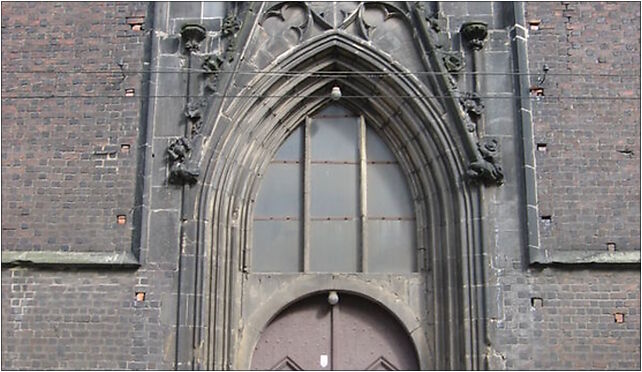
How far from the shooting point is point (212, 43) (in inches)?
510

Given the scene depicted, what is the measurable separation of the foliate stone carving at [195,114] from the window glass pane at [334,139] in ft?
5.24

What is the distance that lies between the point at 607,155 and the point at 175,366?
238 inches

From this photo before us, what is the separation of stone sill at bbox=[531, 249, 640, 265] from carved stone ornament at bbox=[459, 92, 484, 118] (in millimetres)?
1931

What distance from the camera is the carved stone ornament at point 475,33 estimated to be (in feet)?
41.3

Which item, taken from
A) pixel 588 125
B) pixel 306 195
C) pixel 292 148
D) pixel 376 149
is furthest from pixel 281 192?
pixel 588 125

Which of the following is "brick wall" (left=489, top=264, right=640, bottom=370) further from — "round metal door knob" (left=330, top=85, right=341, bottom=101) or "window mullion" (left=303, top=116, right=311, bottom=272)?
"round metal door knob" (left=330, top=85, right=341, bottom=101)

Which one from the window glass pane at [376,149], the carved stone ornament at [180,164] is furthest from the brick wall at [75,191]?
the window glass pane at [376,149]

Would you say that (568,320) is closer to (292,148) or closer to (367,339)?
(367,339)

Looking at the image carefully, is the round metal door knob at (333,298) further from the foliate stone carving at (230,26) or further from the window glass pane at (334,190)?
the foliate stone carving at (230,26)

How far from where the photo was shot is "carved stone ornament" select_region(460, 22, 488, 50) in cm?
1260

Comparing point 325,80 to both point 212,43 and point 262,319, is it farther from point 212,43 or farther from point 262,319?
point 262,319

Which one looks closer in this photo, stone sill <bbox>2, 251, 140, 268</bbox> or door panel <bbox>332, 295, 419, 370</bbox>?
stone sill <bbox>2, 251, 140, 268</bbox>

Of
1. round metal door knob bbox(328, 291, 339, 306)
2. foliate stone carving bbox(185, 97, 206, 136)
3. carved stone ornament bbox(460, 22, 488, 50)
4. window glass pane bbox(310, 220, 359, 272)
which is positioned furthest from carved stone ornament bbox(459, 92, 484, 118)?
foliate stone carving bbox(185, 97, 206, 136)

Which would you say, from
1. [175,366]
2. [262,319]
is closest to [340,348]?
[262,319]
